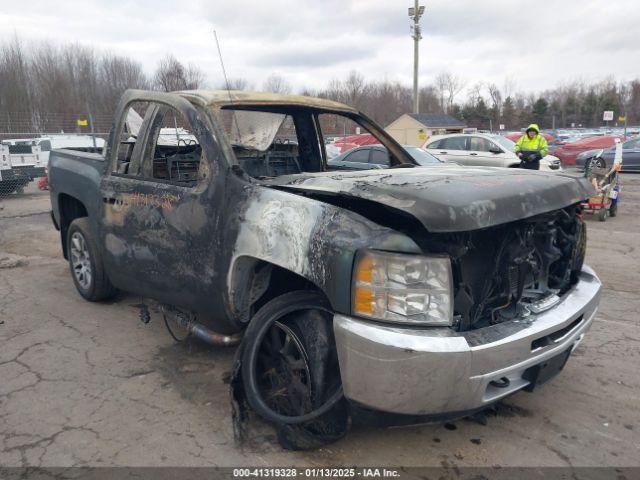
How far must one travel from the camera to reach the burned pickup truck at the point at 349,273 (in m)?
2.20

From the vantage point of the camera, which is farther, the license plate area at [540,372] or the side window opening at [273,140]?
the side window opening at [273,140]

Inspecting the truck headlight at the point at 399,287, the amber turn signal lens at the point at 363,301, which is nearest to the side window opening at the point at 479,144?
the truck headlight at the point at 399,287

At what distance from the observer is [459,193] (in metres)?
2.37

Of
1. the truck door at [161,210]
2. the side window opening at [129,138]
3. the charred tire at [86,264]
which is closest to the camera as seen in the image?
the truck door at [161,210]

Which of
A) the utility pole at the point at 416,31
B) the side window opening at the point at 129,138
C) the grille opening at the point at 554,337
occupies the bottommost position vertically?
the grille opening at the point at 554,337

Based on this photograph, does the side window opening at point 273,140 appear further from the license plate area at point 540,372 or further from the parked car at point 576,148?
the parked car at point 576,148

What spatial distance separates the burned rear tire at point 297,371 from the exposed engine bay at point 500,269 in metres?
0.65

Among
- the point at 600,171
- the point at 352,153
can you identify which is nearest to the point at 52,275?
the point at 352,153

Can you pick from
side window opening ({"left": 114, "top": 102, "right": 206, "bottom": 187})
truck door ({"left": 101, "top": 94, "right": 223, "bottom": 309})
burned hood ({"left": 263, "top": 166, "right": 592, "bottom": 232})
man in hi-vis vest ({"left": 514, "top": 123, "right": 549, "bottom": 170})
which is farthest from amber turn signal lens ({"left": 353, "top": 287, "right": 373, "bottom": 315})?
man in hi-vis vest ({"left": 514, "top": 123, "right": 549, "bottom": 170})

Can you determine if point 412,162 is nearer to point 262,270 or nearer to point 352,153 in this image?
point 262,270

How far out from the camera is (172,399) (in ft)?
10.2

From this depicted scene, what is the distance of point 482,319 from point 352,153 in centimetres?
789

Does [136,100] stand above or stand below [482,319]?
above

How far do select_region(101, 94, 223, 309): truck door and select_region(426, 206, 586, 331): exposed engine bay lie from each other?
137 centimetres
